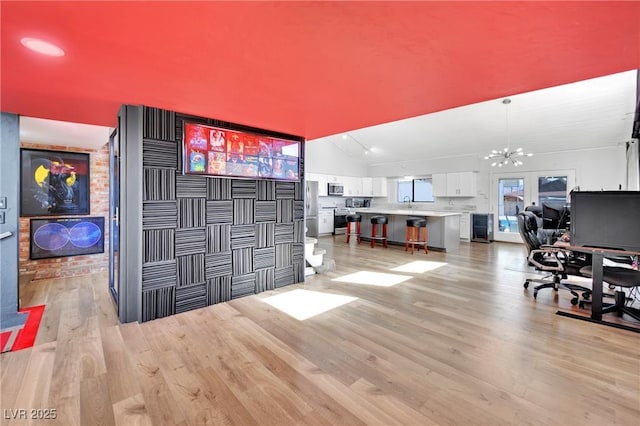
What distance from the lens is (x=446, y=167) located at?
901 centimetres

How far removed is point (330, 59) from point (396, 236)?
6.04 m

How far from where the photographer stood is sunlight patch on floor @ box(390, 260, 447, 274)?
16.3ft

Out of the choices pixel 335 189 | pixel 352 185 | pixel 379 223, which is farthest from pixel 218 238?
pixel 352 185

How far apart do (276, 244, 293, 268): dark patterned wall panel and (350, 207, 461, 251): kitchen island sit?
12.5 ft

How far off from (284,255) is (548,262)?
3.53 meters

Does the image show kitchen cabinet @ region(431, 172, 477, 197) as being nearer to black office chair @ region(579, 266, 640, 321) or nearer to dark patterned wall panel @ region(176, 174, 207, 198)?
black office chair @ region(579, 266, 640, 321)

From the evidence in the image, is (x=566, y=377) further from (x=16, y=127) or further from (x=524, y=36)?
(x=16, y=127)

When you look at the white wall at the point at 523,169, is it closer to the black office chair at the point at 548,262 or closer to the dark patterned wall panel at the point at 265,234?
the black office chair at the point at 548,262

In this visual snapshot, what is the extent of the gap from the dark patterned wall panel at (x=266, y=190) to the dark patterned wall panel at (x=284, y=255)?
2.27 ft

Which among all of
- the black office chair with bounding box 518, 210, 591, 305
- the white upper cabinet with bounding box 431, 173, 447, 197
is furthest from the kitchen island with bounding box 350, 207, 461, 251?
the black office chair with bounding box 518, 210, 591, 305

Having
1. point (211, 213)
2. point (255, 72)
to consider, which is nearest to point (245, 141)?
point (211, 213)

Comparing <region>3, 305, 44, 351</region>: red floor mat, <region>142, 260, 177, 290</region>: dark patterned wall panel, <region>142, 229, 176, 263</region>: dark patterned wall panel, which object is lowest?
<region>3, 305, 44, 351</region>: red floor mat

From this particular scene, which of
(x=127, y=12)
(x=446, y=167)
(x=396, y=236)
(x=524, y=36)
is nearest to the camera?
(x=127, y=12)

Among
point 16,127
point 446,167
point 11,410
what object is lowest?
point 11,410
